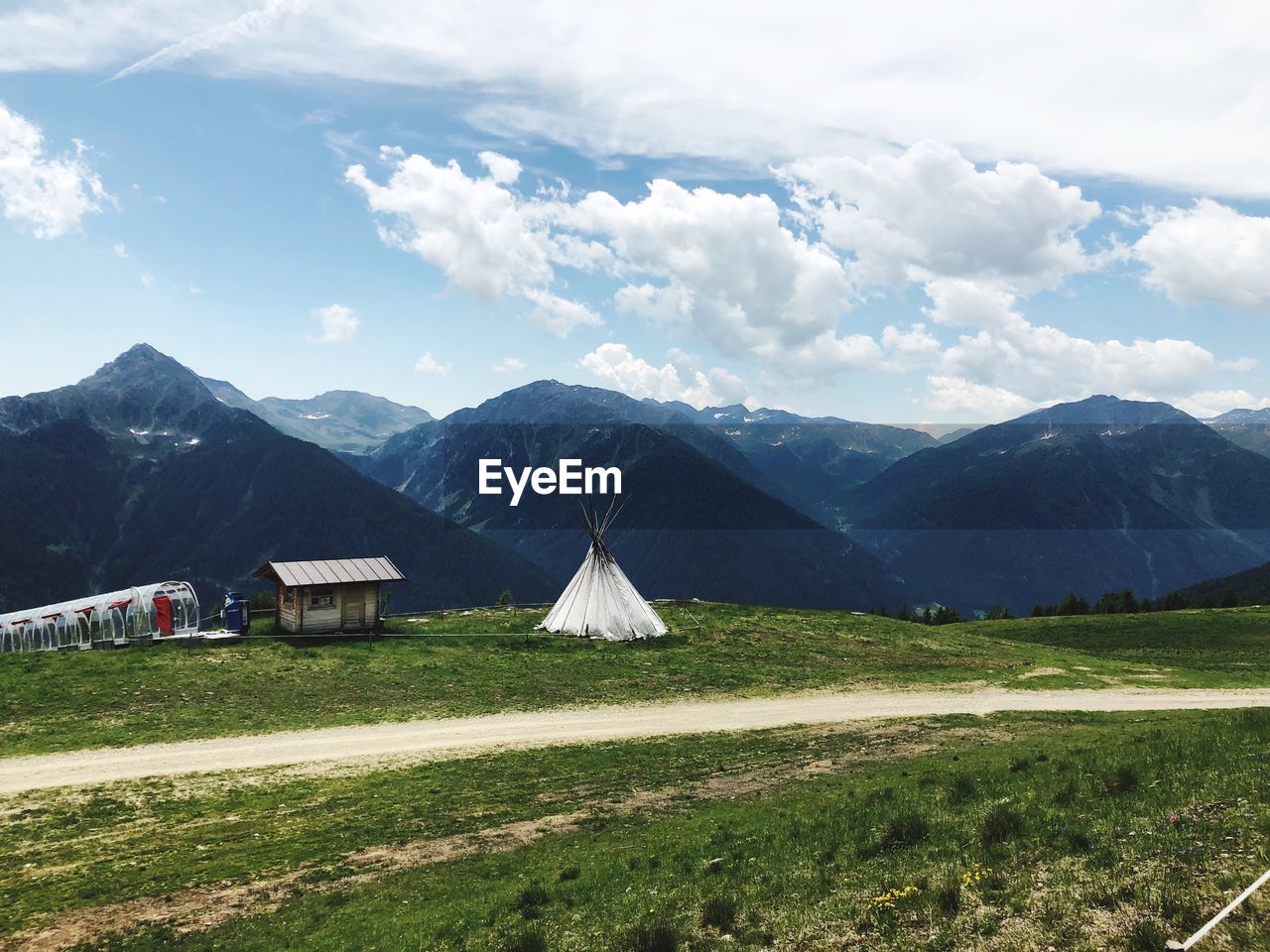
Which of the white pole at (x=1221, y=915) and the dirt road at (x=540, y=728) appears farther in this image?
the dirt road at (x=540, y=728)

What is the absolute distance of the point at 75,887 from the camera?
17.2 m

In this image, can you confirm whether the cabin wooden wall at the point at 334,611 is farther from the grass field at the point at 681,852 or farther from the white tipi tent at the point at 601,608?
the grass field at the point at 681,852

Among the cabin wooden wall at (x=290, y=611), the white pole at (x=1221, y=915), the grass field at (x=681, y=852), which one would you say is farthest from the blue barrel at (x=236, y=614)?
the white pole at (x=1221, y=915)

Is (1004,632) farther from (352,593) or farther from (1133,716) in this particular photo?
(352,593)

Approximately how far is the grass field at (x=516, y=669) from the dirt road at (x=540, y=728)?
1705 millimetres

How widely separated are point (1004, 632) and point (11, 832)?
265 ft

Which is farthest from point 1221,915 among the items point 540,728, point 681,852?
point 540,728

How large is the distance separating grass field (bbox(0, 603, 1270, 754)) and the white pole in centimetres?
3054

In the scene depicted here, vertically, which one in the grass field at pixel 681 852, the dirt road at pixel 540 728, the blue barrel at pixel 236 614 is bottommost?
the dirt road at pixel 540 728

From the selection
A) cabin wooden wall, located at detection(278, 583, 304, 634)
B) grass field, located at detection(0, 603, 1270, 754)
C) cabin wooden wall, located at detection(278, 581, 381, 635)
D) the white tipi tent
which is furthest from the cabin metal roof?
the white tipi tent

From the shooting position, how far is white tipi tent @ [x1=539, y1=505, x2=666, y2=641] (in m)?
53.2

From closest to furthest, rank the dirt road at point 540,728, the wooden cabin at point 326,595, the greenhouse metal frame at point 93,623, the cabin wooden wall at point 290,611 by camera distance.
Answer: the dirt road at point 540,728
the greenhouse metal frame at point 93,623
the cabin wooden wall at point 290,611
the wooden cabin at point 326,595

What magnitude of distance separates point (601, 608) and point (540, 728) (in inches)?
837

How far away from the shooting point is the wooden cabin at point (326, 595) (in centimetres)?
4847
